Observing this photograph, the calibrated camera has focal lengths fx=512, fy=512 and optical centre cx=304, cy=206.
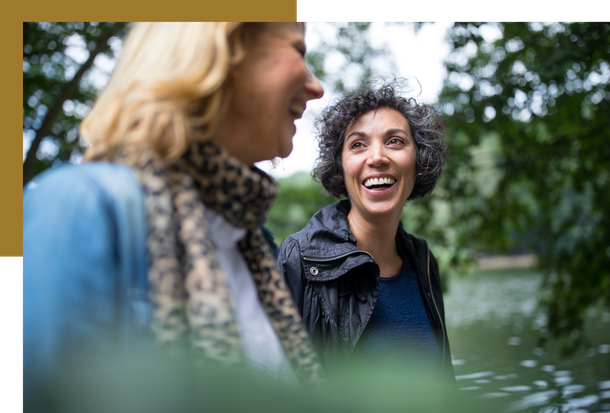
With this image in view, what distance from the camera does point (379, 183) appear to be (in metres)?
1.60

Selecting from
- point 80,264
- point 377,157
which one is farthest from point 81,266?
point 377,157

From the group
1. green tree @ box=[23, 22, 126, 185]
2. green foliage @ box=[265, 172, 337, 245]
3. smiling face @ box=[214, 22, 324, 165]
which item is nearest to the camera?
smiling face @ box=[214, 22, 324, 165]

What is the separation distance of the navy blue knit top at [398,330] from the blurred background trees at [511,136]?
221 centimetres

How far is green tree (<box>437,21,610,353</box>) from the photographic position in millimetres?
3779

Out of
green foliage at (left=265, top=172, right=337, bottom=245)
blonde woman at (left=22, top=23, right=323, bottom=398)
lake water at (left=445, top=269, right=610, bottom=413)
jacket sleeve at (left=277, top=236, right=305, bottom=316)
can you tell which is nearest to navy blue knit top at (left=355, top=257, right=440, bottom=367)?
jacket sleeve at (left=277, top=236, right=305, bottom=316)

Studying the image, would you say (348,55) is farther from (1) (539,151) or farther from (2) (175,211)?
(2) (175,211)

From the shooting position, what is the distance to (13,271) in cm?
130

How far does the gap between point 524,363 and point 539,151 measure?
186cm

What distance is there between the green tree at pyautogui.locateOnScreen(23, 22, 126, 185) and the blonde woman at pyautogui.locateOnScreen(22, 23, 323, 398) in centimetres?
244

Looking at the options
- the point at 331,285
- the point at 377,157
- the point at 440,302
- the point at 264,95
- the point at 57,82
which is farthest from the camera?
the point at 57,82

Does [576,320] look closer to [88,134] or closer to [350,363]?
[350,363]

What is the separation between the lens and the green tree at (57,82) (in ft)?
10.7

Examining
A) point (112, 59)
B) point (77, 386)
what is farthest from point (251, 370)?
point (112, 59)

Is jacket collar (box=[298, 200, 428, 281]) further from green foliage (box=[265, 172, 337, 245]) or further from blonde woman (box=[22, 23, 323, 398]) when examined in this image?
green foliage (box=[265, 172, 337, 245])
